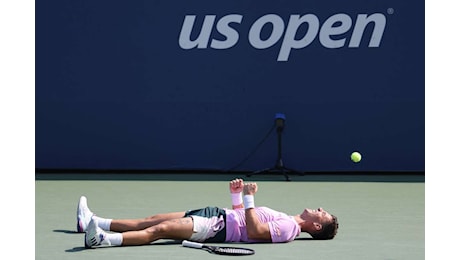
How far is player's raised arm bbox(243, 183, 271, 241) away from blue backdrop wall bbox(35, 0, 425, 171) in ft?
19.6

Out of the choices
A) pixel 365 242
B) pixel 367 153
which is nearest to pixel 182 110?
pixel 367 153

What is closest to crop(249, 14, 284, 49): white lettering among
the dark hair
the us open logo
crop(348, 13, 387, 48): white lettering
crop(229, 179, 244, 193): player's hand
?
the us open logo

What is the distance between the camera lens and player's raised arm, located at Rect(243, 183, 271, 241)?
5094 millimetres

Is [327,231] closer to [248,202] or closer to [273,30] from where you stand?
[248,202]

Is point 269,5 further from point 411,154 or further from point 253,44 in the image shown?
point 411,154

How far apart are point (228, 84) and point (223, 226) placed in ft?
19.8

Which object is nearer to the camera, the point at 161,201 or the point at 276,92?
the point at 161,201

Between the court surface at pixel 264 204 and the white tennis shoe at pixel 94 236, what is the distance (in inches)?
1.8

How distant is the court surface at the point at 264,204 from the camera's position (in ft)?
16.4

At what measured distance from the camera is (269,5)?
11094mm

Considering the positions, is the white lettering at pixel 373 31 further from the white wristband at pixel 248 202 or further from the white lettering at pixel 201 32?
the white wristband at pixel 248 202

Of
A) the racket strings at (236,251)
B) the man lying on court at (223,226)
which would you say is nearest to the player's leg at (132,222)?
the man lying on court at (223,226)

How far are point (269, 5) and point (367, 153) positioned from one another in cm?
239

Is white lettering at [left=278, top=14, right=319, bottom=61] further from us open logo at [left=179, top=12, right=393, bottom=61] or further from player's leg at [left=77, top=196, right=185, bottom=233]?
player's leg at [left=77, top=196, right=185, bottom=233]
